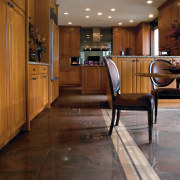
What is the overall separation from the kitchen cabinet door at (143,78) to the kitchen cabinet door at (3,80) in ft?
9.66

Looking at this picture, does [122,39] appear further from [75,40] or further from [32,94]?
[32,94]

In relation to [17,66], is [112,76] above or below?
below

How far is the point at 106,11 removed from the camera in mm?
8070

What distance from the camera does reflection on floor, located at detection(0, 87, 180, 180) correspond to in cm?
163

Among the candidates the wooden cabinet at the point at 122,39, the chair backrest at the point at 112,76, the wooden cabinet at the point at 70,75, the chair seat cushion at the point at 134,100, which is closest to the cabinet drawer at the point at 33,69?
the chair backrest at the point at 112,76

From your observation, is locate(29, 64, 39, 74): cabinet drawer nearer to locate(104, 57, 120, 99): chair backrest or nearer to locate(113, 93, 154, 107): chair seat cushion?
locate(104, 57, 120, 99): chair backrest

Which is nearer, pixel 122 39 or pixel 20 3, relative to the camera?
pixel 20 3

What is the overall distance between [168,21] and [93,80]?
2806mm

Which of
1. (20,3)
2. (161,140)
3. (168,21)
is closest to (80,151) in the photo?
(161,140)

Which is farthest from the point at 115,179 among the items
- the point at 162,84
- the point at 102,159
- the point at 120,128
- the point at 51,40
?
the point at 51,40

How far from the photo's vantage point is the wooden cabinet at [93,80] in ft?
23.9

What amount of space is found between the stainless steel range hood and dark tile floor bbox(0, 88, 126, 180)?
7897 millimetres

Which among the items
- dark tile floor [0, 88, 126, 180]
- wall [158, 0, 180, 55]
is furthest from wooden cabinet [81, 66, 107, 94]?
dark tile floor [0, 88, 126, 180]

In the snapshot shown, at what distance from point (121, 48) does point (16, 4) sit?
9.01 metres
